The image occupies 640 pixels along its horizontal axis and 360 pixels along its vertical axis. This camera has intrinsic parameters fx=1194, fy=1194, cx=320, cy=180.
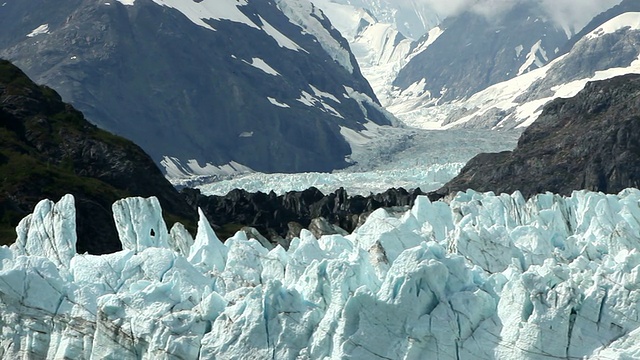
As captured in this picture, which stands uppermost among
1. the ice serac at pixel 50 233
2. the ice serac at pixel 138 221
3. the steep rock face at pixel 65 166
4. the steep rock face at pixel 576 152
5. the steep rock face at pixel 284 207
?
the ice serac at pixel 50 233

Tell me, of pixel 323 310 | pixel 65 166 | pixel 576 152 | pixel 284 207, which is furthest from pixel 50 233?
pixel 576 152

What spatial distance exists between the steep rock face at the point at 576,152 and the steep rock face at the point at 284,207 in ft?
65.7

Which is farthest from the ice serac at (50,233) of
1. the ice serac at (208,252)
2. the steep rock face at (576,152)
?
the steep rock face at (576,152)

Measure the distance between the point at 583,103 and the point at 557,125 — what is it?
5.15 meters

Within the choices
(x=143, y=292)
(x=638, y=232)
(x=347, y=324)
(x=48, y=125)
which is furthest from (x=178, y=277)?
(x=48, y=125)

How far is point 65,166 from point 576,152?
3077 inches

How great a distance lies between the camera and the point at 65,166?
11094 centimetres

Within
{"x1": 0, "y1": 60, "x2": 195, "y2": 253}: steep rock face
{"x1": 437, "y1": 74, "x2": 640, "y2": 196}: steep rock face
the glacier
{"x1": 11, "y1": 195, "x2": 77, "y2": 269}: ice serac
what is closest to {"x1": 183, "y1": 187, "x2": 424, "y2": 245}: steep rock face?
{"x1": 0, "y1": 60, "x2": 195, "y2": 253}: steep rock face

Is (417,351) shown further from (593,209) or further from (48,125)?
(48,125)

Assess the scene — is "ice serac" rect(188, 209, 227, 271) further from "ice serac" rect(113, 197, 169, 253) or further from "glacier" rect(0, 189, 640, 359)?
"ice serac" rect(113, 197, 169, 253)

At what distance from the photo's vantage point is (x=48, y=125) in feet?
393

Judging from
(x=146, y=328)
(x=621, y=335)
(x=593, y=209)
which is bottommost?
(x=593, y=209)

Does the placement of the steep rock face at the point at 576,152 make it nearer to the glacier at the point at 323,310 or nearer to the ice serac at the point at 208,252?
the ice serac at the point at 208,252

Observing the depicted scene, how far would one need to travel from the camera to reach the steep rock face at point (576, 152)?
150875 mm
